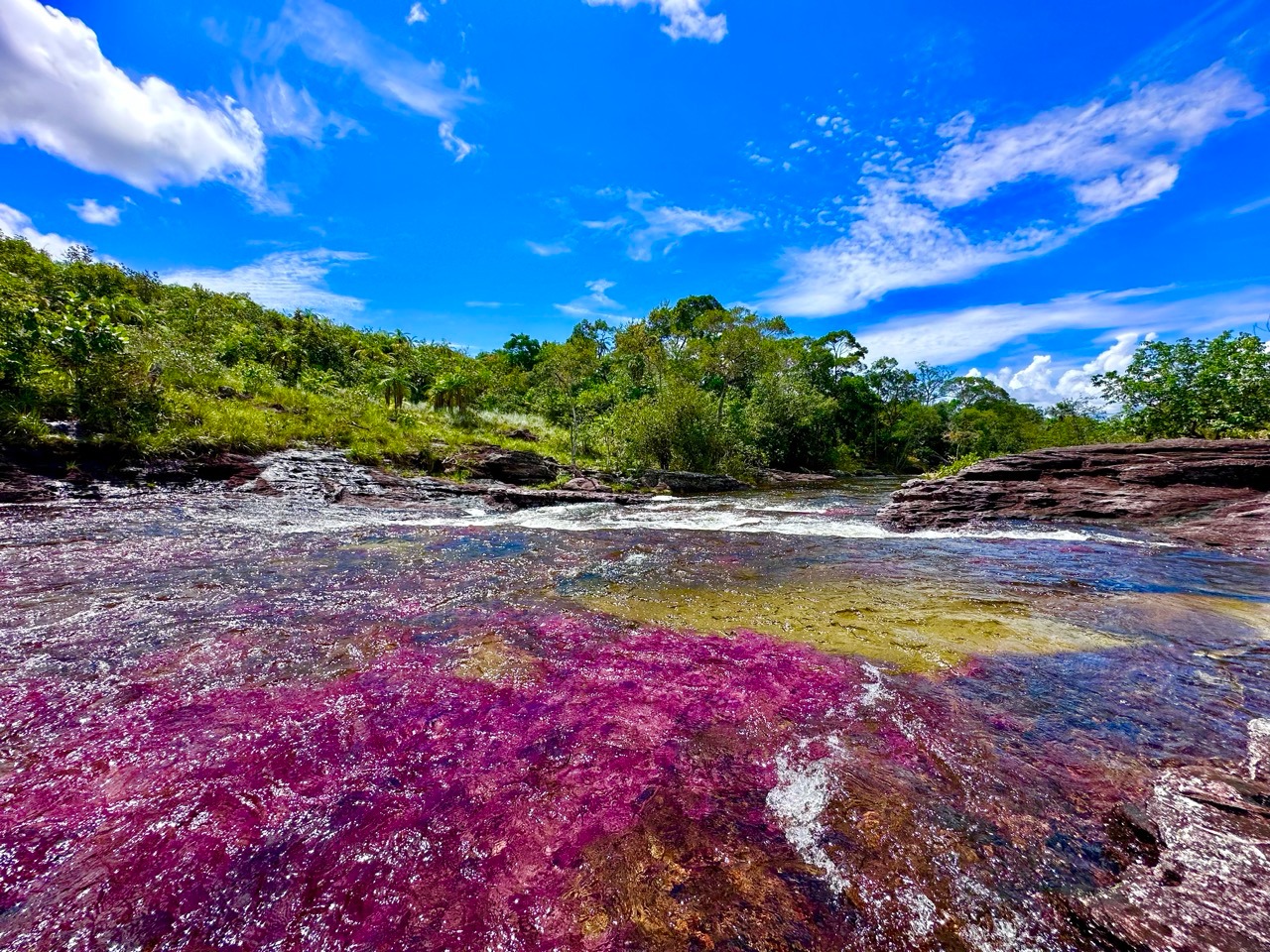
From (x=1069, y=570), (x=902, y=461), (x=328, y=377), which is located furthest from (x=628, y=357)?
(x=1069, y=570)

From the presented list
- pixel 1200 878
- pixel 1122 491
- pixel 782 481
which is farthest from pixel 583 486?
pixel 1200 878

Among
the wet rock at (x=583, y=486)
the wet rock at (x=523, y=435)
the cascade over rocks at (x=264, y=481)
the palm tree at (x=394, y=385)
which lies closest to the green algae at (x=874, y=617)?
the cascade over rocks at (x=264, y=481)

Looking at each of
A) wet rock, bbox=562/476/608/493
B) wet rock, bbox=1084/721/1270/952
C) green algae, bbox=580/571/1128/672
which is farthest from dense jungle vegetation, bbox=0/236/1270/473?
wet rock, bbox=1084/721/1270/952

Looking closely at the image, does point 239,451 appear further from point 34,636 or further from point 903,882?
point 903,882

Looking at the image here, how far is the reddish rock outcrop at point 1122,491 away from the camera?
35.2 ft

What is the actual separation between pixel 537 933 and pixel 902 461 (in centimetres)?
6029

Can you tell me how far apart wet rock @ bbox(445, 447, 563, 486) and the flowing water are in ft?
44.8

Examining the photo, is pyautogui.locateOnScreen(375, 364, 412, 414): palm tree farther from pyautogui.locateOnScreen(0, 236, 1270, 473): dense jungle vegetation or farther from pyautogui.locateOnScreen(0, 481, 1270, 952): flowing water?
pyautogui.locateOnScreen(0, 481, 1270, 952): flowing water

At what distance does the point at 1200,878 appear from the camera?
1936 mm

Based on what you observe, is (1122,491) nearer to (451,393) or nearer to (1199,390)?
(1199,390)

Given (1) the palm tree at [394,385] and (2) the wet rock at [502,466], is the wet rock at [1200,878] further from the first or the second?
(1) the palm tree at [394,385]

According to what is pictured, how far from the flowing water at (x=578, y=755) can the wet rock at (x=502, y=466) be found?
13.7m

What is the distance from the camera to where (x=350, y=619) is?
189 inches

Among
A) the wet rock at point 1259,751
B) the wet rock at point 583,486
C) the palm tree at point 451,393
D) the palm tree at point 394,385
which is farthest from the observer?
the palm tree at point 451,393
